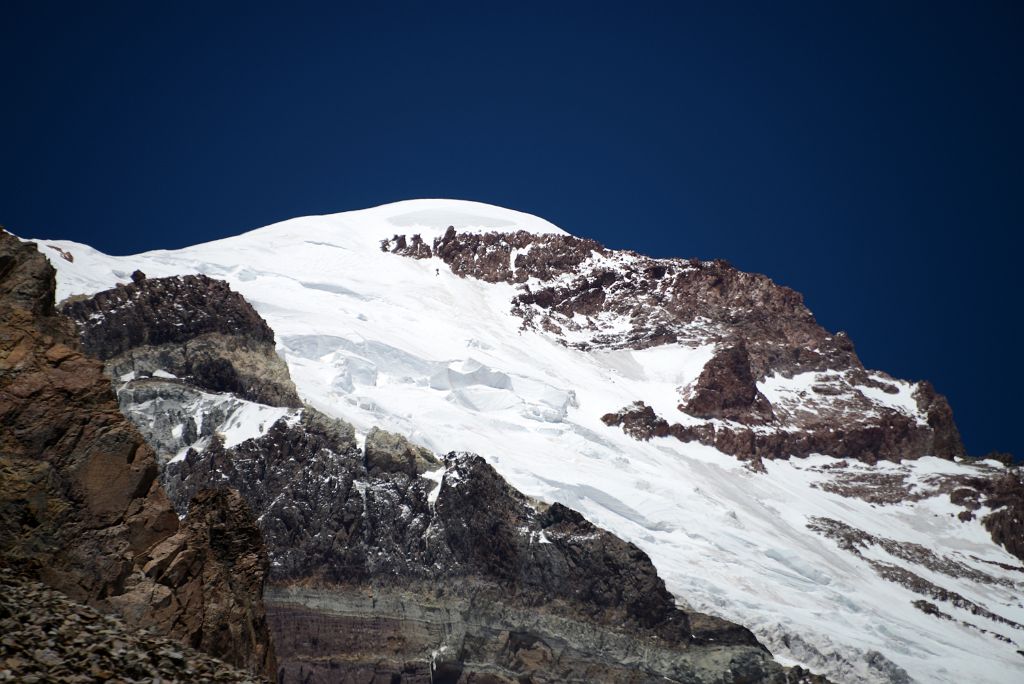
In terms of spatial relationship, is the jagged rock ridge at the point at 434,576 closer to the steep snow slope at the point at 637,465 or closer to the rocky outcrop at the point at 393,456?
the rocky outcrop at the point at 393,456

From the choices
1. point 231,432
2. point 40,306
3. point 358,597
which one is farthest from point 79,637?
point 231,432

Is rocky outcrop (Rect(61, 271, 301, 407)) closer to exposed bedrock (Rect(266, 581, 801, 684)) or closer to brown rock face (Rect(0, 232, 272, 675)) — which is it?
exposed bedrock (Rect(266, 581, 801, 684))

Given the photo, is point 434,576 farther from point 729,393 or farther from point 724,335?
point 724,335

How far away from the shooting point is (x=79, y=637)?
17.4m

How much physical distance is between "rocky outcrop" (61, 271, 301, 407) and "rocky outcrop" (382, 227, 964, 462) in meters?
42.9

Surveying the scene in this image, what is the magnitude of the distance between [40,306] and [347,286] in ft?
277

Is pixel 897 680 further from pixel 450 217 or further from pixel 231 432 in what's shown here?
pixel 450 217

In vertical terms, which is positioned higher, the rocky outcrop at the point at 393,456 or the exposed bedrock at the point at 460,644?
the rocky outcrop at the point at 393,456

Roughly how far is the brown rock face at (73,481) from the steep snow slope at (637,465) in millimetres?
46931

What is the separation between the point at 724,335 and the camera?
425 ft

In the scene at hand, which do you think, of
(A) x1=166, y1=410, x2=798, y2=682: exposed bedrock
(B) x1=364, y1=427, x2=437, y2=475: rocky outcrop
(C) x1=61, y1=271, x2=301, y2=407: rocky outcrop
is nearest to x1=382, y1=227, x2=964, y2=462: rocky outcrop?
(A) x1=166, y1=410, x2=798, y2=682: exposed bedrock

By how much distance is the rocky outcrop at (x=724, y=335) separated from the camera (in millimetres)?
116062

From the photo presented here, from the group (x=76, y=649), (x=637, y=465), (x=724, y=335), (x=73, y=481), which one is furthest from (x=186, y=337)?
(x=724, y=335)

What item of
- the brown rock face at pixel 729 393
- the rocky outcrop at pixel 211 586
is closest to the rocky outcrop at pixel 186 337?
the rocky outcrop at pixel 211 586
